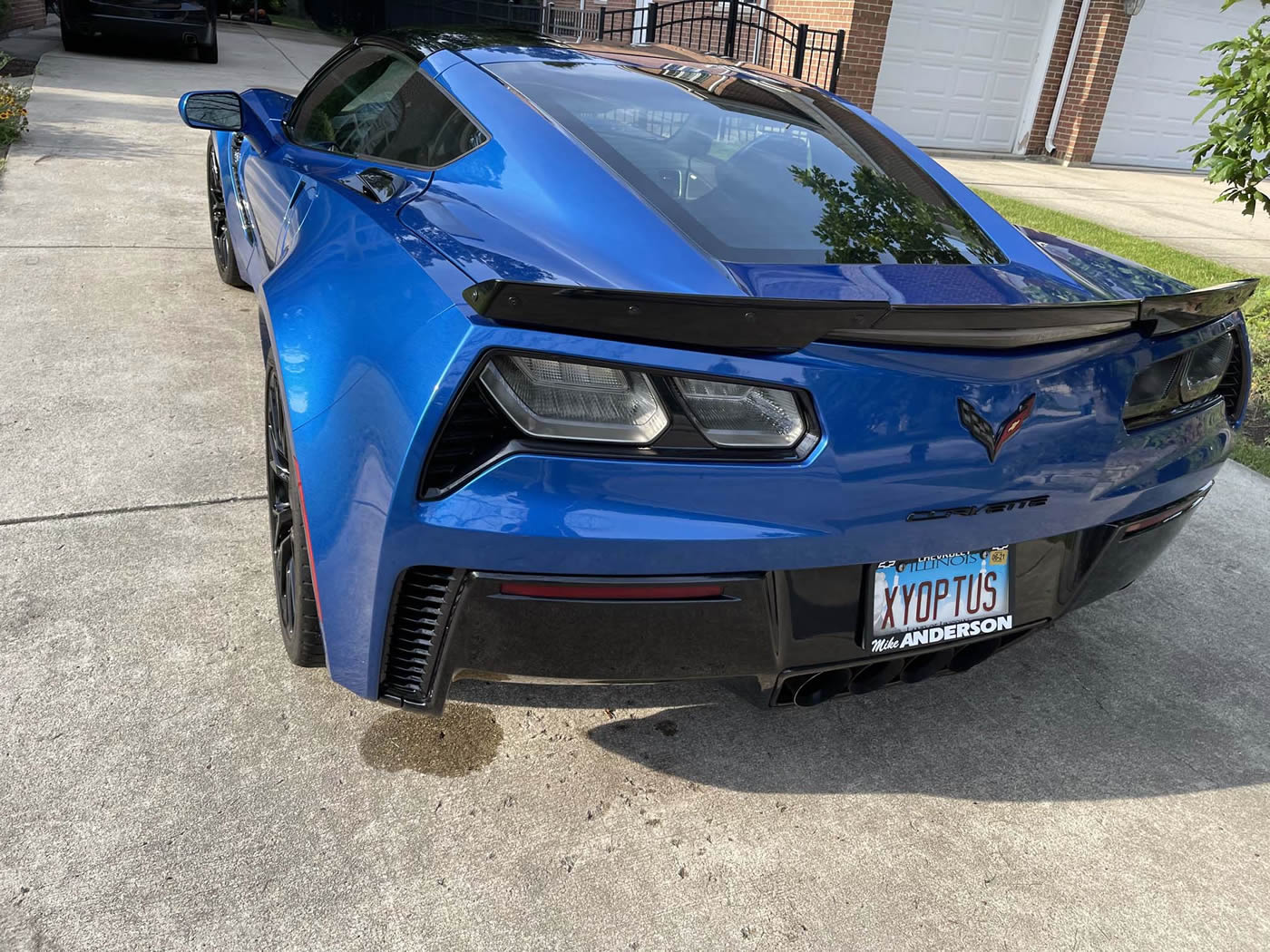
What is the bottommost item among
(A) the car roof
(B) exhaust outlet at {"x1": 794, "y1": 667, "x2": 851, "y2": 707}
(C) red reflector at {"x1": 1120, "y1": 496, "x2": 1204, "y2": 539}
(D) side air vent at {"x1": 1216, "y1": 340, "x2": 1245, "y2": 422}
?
(B) exhaust outlet at {"x1": 794, "y1": 667, "x2": 851, "y2": 707}

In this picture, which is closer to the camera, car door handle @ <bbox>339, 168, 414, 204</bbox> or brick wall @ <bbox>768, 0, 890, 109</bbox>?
car door handle @ <bbox>339, 168, 414, 204</bbox>

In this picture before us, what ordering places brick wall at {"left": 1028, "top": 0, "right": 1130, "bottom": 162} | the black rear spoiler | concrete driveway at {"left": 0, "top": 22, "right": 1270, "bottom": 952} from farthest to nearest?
brick wall at {"left": 1028, "top": 0, "right": 1130, "bottom": 162} < concrete driveway at {"left": 0, "top": 22, "right": 1270, "bottom": 952} < the black rear spoiler

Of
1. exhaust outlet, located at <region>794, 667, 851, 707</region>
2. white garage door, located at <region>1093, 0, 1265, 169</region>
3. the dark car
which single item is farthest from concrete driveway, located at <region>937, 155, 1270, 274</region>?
the dark car

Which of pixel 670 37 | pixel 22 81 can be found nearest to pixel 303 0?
pixel 670 37

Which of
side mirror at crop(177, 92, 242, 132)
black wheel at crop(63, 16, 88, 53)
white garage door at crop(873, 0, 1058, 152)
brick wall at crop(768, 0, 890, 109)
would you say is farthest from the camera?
black wheel at crop(63, 16, 88, 53)

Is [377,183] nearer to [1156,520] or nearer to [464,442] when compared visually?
[464,442]

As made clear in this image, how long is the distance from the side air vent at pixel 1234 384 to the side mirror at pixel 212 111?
318 cm

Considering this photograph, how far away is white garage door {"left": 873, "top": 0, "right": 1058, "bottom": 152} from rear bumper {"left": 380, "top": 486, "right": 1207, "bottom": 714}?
1189 centimetres

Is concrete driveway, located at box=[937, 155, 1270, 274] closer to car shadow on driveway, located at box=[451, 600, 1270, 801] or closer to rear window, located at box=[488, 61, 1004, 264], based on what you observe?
car shadow on driveway, located at box=[451, 600, 1270, 801]

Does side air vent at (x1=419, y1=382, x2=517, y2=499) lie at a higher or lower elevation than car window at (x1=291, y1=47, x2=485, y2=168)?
lower

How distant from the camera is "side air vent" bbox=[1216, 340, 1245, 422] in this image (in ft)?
8.05

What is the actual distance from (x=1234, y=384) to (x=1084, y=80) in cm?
1290

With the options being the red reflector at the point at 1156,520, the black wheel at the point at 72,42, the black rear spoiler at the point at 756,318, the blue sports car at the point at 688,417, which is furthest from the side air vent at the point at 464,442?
the black wheel at the point at 72,42

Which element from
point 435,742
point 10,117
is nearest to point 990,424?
point 435,742
